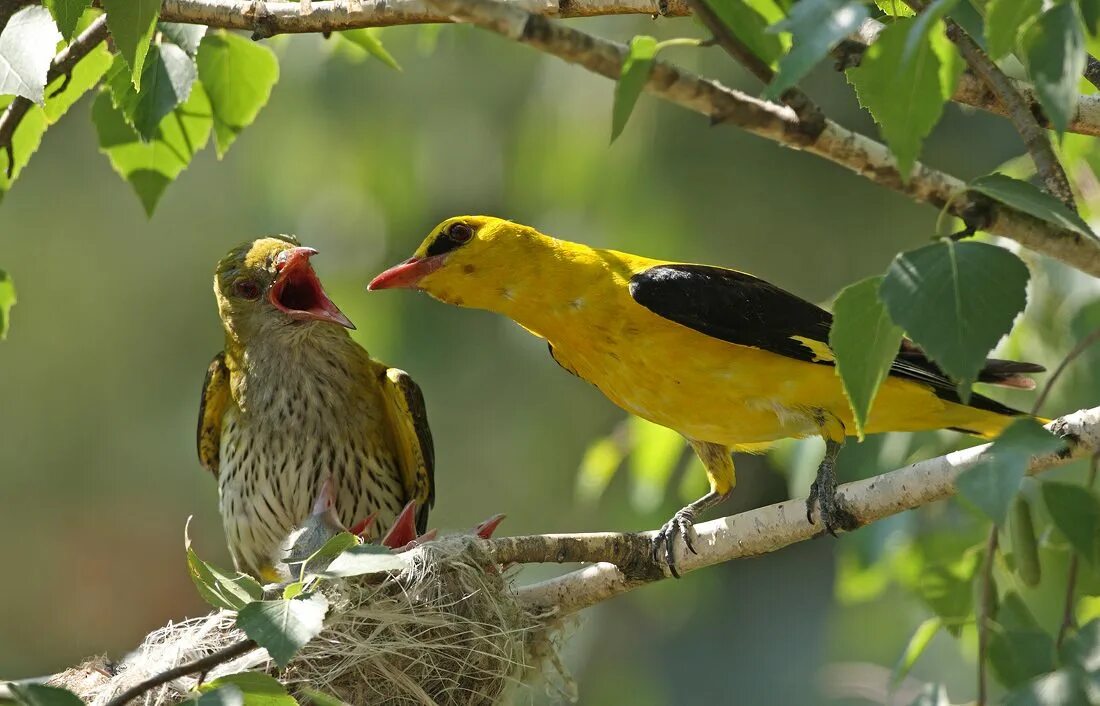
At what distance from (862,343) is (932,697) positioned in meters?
1.00

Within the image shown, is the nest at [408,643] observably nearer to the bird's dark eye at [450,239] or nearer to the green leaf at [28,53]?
the bird's dark eye at [450,239]

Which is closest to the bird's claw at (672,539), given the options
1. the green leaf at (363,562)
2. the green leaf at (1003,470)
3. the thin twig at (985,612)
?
the thin twig at (985,612)

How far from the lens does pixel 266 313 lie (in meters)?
4.66

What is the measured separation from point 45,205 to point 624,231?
904cm

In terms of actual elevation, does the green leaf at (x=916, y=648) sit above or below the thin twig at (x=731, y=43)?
below

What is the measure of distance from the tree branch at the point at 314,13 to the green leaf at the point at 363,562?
4.20ft

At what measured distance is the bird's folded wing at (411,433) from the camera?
4555mm

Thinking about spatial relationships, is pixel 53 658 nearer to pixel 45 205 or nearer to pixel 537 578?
pixel 45 205

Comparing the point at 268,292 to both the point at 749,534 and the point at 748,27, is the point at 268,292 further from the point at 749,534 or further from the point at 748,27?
the point at 748,27

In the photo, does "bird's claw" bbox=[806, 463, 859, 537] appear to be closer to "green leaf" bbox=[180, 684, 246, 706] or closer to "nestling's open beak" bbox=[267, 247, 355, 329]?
"green leaf" bbox=[180, 684, 246, 706]

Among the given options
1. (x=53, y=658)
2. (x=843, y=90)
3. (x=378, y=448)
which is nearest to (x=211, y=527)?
(x=53, y=658)

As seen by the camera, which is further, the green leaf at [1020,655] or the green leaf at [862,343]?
the green leaf at [1020,655]

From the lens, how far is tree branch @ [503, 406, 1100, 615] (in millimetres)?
2568

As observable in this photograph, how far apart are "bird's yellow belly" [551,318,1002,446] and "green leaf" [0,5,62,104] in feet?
5.21
